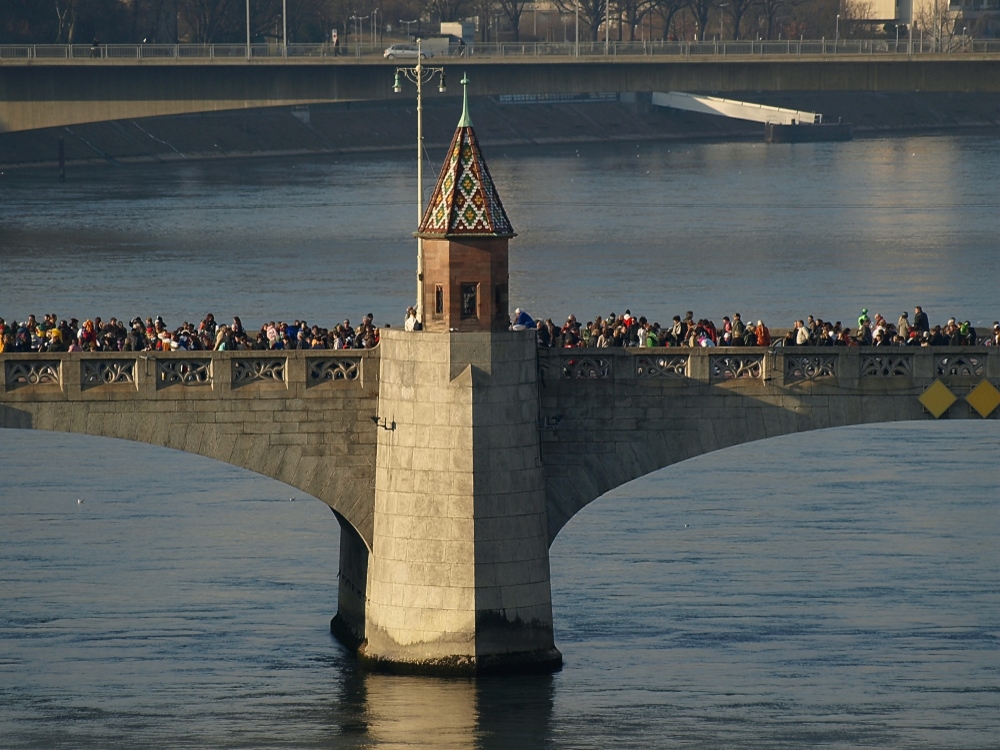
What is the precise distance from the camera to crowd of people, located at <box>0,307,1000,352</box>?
44406 millimetres

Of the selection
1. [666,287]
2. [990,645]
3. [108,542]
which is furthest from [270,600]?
[666,287]

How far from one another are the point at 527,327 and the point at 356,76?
186ft

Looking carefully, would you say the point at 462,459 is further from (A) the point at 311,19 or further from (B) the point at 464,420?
(A) the point at 311,19

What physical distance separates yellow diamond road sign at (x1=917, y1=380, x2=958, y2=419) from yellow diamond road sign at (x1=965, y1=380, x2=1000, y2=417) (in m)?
0.33

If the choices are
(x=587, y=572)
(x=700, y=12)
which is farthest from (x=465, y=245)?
(x=700, y=12)

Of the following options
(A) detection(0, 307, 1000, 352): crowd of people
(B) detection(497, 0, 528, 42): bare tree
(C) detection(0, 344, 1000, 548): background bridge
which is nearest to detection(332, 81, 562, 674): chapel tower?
(C) detection(0, 344, 1000, 548): background bridge

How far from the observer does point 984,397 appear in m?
43.1

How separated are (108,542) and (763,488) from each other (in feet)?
55.6

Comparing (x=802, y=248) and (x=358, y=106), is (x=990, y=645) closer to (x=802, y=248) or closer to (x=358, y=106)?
(x=802, y=248)

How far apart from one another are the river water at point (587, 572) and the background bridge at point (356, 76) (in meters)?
6.81

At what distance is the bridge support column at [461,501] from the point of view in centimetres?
4138

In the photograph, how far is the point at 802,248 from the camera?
105000mm

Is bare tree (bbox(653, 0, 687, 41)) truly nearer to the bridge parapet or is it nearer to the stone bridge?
the bridge parapet

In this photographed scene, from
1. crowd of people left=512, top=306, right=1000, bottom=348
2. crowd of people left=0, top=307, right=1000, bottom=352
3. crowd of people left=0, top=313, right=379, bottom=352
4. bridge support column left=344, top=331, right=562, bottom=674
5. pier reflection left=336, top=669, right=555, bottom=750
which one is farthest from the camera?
crowd of people left=512, top=306, right=1000, bottom=348
